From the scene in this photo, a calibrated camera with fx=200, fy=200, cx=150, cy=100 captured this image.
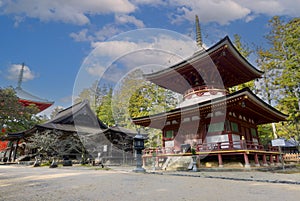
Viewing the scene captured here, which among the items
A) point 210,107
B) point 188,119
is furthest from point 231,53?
point 188,119

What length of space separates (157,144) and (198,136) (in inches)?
480

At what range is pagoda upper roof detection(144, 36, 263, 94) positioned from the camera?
11.5 m

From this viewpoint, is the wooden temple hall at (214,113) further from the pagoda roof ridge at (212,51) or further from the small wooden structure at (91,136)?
the small wooden structure at (91,136)

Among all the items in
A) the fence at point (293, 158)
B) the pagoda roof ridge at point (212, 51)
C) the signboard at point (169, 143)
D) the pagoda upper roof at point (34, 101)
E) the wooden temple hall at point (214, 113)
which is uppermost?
the pagoda upper roof at point (34, 101)

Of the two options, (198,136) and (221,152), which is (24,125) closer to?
(198,136)

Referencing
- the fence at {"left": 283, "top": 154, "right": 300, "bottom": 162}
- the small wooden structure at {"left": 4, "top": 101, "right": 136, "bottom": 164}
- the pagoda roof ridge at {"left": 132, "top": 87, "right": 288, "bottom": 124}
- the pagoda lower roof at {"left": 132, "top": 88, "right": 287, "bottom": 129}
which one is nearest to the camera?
the pagoda roof ridge at {"left": 132, "top": 87, "right": 288, "bottom": 124}

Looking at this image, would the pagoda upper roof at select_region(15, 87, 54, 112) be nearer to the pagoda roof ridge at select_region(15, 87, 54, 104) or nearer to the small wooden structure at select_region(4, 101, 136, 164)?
Result: the pagoda roof ridge at select_region(15, 87, 54, 104)

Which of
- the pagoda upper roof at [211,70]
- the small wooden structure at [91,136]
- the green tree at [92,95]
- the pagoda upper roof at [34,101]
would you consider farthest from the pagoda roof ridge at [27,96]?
the pagoda upper roof at [211,70]

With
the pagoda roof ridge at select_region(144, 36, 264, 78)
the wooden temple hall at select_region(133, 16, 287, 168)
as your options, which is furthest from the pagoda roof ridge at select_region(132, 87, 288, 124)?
the pagoda roof ridge at select_region(144, 36, 264, 78)

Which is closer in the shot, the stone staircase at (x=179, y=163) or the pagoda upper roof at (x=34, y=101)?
the stone staircase at (x=179, y=163)

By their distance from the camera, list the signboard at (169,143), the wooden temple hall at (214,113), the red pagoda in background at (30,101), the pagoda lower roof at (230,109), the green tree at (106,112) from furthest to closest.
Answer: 1. the red pagoda in background at (30,101)
2. the green tree at (106,112)
3. the signboard at (169,143)
4. the wooden temple hall at (214,113)
5. the pagoda lower roof at (230,109)

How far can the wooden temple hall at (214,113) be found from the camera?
10539 mm

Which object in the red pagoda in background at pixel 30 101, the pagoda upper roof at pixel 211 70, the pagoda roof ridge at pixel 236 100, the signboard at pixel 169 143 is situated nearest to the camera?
the pagoda roof ridge at pixel 236 100

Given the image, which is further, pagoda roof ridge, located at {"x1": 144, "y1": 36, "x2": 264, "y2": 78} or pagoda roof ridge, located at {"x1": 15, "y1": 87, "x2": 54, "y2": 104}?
pagoda roof ridge, located at {"x1": 15, "y1": 87, "x2": 54, "y2": 104}
